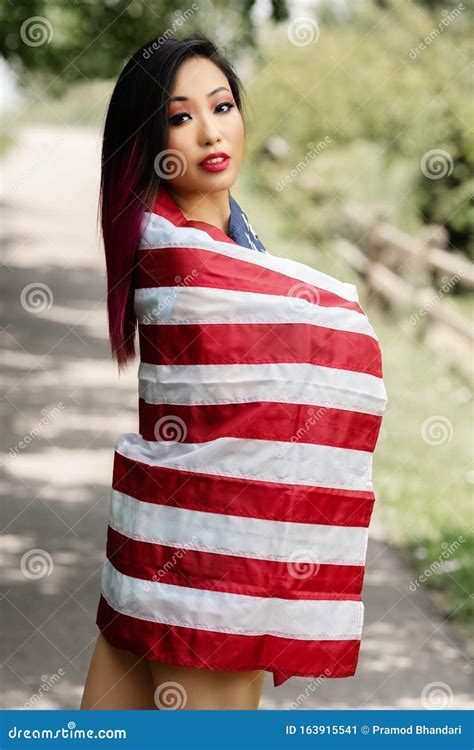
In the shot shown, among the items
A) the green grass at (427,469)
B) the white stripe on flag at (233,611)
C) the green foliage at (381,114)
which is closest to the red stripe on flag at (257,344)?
the white stripe on flag at (233,611)

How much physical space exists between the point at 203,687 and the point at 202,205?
Answer: 38.9 inches

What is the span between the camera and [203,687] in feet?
7.55

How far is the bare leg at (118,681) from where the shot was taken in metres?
2.48

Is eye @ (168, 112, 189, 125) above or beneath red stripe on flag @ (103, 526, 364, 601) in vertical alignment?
above

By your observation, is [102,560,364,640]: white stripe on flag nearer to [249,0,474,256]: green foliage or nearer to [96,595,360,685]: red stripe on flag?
[96,595,360,685]: red stripe on flag

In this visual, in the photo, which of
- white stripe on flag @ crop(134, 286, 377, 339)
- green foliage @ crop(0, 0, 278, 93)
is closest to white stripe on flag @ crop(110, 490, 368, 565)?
white stripe on flag @ crop(134, 286, 377, 339)

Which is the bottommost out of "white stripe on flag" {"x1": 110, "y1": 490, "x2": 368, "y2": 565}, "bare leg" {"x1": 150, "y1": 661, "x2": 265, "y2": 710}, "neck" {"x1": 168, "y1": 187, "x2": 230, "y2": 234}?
"bare leg" {"x1": 150, "y1": 661, "x2": 265, "y2": 710}

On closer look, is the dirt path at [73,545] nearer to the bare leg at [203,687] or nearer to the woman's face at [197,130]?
the woman's face at [197,130]

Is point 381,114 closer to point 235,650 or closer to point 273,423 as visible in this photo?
point 273,423

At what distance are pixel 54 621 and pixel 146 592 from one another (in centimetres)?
242

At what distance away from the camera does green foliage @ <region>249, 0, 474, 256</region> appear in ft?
41.2

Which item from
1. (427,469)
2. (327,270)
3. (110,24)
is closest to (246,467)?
(110,24)

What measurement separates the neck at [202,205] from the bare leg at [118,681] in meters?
0.91

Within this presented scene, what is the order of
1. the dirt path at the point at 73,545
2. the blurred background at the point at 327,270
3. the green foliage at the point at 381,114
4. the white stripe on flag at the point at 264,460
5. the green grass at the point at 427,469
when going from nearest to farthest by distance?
the white stripe on flag at the point at 264,460
the dirt path at the point at 73,545
the blurred background at the point at 327,270
the green grass at the point at 427,469
the green foliage at the point at 381,114
